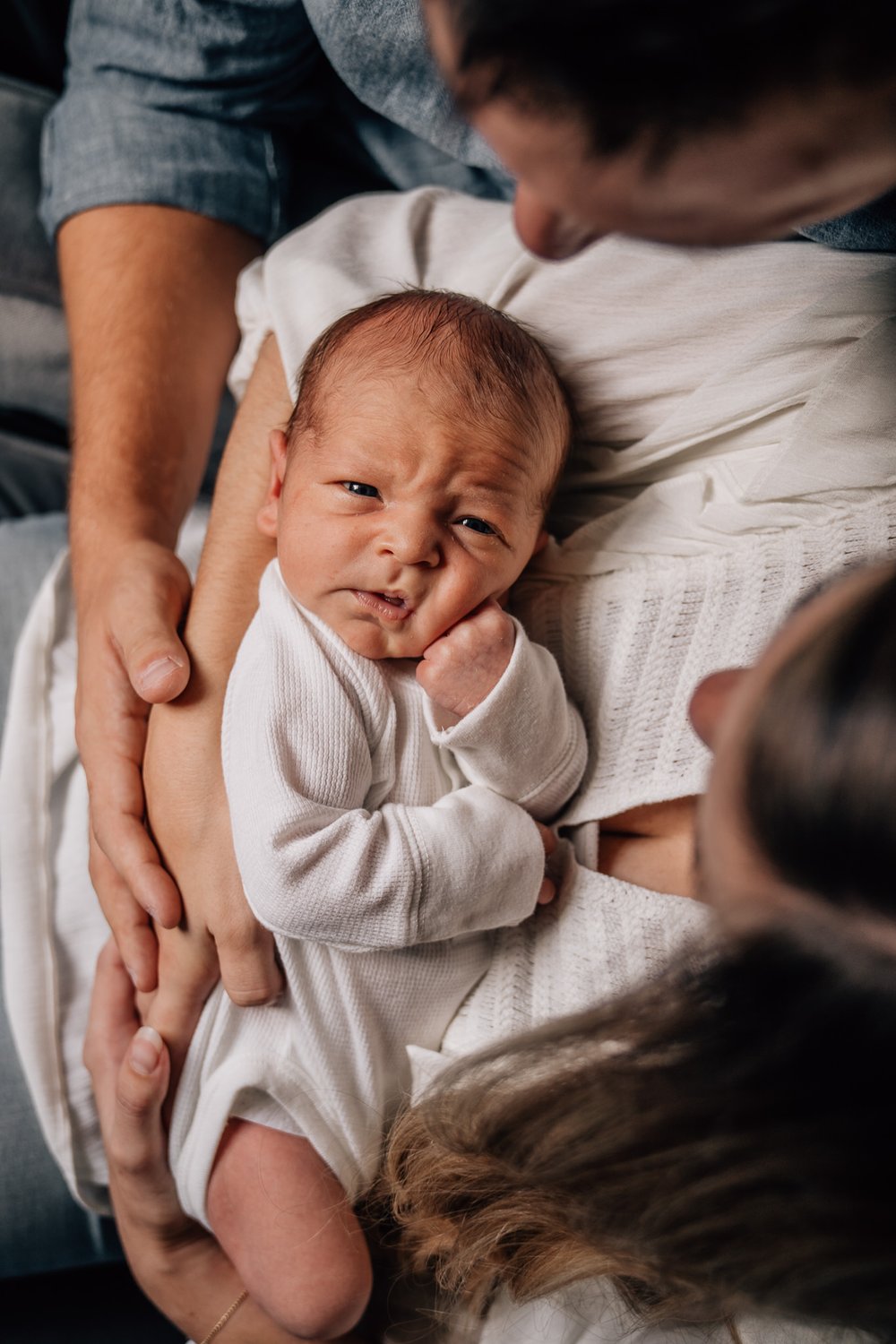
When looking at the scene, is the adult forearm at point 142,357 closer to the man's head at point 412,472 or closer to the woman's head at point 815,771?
the man's head at point 412,472

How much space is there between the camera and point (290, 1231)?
0.91 meters

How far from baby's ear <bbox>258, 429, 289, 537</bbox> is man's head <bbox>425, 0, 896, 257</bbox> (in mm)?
500

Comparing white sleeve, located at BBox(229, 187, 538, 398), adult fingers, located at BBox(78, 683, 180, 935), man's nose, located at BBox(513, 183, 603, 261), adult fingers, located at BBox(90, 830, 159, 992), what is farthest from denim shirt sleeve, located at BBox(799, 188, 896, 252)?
adult fingers, located at BBox(90, 830, 159, 992)

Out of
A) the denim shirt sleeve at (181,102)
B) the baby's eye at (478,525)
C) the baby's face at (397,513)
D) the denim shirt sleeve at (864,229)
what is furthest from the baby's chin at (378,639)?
the denim shirt sleeve at (181,102)

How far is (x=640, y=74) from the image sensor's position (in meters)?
0.47

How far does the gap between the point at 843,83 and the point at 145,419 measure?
945 mm

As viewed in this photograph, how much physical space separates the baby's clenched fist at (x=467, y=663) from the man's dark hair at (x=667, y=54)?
0.49m

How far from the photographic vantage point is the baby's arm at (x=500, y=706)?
904 mm

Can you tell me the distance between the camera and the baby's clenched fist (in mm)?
917

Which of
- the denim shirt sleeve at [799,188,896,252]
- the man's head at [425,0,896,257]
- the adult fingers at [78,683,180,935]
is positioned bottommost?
the adult fingers at [78,683,180,935]

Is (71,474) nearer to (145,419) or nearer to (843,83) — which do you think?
(145,419)

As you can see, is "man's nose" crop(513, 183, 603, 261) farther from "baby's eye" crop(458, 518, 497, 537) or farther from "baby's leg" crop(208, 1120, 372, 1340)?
"baby's leg" crop(208, 1120, 372, 1340)

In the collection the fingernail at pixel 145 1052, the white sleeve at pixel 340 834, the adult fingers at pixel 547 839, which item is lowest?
the fingernail at pixel 145 1052

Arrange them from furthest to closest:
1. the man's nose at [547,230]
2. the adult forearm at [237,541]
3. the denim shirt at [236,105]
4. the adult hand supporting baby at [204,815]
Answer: the denim shirt at [236,105], the adult forearm at [237,541], the adult hand supporting baby at [204,815], the man's nose at [547,230]
